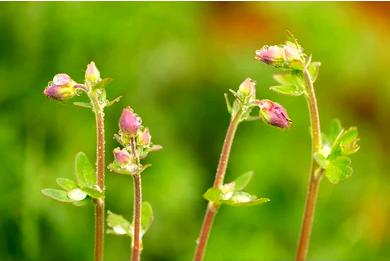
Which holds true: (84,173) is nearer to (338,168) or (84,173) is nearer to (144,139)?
(144,139)

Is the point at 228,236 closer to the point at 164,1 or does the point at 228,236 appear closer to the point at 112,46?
the point at 112,46

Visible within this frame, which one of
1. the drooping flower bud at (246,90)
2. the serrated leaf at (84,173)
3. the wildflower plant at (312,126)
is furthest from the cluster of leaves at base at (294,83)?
the serrated leaf at (84,173)

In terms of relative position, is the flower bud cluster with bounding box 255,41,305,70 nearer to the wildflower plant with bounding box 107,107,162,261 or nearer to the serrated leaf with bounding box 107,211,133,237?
the wildflower plant with bounding box 107,107,162,261

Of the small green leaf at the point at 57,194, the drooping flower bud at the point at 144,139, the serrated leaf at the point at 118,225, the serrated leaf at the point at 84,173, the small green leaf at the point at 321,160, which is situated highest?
the drooping flower bud at the point at 144,139

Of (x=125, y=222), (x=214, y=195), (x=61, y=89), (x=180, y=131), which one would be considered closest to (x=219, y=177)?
(x=214, y=195)

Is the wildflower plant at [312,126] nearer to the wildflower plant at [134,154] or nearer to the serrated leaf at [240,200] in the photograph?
the serrated leaf at [240,200]

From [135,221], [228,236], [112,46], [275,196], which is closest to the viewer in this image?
[135,221]

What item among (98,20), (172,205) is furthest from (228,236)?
(98,20)
